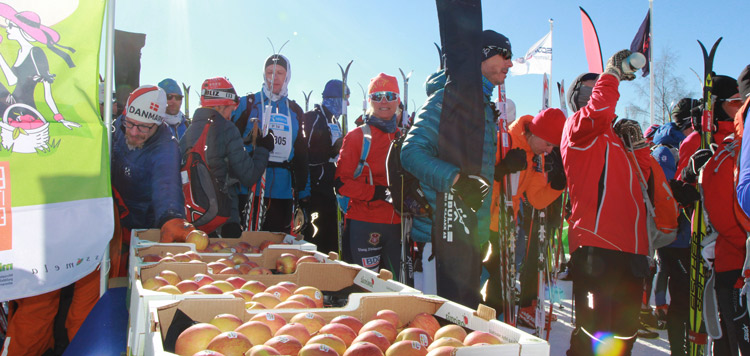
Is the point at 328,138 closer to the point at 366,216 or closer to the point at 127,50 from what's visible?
the point at 366,216

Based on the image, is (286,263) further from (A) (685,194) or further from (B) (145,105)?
(A) (685,194)

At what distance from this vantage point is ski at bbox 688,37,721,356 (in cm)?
334

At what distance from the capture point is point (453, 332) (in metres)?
1.61

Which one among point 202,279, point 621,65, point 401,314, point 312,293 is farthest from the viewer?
point 621,65

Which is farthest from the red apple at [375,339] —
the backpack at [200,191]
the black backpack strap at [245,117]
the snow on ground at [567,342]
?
the black backpack strap at [245,117]

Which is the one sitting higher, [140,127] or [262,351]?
[140,127]

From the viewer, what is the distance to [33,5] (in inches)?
100

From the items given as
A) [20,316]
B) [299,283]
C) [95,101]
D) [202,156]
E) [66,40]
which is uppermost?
[66,40]

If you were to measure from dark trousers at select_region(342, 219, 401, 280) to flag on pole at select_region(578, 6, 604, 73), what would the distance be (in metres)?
1.78

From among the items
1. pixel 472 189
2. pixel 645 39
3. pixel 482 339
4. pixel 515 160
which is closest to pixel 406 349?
pixel 482 339

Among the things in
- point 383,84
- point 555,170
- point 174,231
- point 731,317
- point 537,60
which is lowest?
point 731,317

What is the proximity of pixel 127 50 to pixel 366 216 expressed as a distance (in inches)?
163

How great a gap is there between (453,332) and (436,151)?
138cm

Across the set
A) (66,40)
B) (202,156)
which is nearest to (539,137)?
(202,156)
